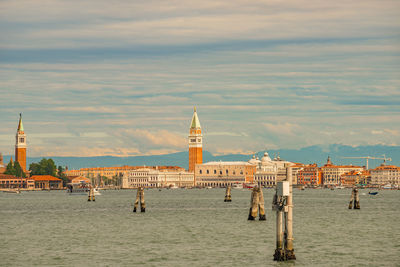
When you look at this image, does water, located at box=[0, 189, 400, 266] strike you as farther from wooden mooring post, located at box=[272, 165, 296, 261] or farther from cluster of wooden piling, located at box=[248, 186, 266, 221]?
wooden mooring post, located at box=[272, 165, 296, 261]

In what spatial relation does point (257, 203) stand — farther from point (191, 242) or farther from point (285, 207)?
point (285, 207)

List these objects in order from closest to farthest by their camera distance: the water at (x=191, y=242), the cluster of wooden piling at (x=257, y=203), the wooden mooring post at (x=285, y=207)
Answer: the wooden mooring post at (x=285, y=207) → the water at (x=191, y=242) → the cluster of wooden piling at (x=257, y=203)

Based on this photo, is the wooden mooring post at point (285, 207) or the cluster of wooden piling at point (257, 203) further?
the cluster of wooden piling at point (257, 203)

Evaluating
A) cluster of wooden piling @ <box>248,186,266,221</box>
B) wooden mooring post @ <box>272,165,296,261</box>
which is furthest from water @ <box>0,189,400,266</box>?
wooden mooring post @ <box>272,165,296,261</box>

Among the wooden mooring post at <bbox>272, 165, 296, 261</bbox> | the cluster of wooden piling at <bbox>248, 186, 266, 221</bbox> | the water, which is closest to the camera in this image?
the wooden mooring post at <bbox>272, 165, 296, 261</bbox>

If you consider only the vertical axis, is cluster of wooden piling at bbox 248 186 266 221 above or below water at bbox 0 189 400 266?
above

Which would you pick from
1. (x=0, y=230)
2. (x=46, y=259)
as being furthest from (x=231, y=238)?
(x=0, y=230)

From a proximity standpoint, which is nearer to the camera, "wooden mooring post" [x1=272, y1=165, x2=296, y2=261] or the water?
"wooden mooring post" [x1=272, y1=165, x2=296, y2=261]

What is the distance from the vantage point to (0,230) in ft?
146

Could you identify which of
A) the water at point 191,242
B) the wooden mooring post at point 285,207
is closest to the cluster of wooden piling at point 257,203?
the water at point 191,242

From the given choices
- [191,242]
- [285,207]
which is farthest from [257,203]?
[285,207]

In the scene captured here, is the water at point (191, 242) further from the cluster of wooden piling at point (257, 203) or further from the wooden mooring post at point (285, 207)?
the wooden mooring post at point (285, 207)

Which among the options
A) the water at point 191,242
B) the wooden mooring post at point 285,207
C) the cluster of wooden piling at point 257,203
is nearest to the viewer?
the wooden mooring post at point 285,207

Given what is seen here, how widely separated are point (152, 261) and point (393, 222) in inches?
972
